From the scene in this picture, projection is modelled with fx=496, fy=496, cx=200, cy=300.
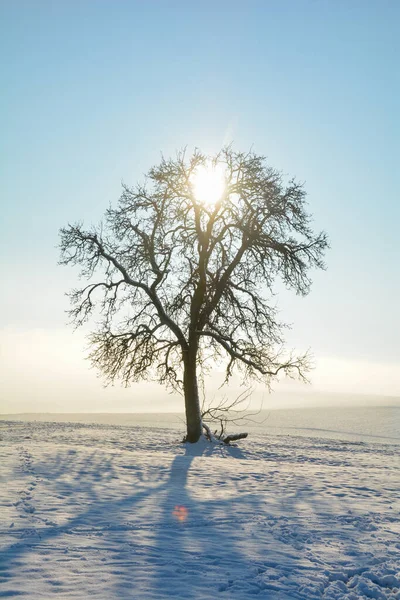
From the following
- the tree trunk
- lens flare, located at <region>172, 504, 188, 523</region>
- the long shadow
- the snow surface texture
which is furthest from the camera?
the tree trunk

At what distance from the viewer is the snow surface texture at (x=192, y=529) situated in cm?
590

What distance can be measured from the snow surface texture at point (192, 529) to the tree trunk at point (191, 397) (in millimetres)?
5048

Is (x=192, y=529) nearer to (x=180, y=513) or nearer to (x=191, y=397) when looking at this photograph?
(x=180, y=513)

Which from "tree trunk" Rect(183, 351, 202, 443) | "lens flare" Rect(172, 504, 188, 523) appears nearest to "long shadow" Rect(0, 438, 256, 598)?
"lens flare" Rect(172, 504, 188, 523)

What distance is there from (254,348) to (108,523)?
13111 millimetres

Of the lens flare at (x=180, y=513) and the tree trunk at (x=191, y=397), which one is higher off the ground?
the tree trunk at (x=191, y=397)

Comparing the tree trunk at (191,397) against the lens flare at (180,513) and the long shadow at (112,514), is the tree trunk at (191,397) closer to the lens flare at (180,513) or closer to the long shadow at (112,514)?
the long shadow at (112,514)

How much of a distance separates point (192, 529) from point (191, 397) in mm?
12435

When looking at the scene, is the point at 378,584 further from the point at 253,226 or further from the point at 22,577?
the point at 253,226

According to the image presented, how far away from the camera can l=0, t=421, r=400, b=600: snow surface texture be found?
19.4 ft

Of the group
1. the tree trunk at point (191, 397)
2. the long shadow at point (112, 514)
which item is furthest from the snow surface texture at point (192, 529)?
the tree trunk at point (191, 397)

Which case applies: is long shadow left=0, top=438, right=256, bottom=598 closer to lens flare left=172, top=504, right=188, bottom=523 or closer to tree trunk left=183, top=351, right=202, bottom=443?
lens flare left=172, top=504, right=188, bottom=523

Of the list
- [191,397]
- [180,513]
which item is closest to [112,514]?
[180,513]

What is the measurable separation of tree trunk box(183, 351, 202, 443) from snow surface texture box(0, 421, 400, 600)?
16.6 ft
